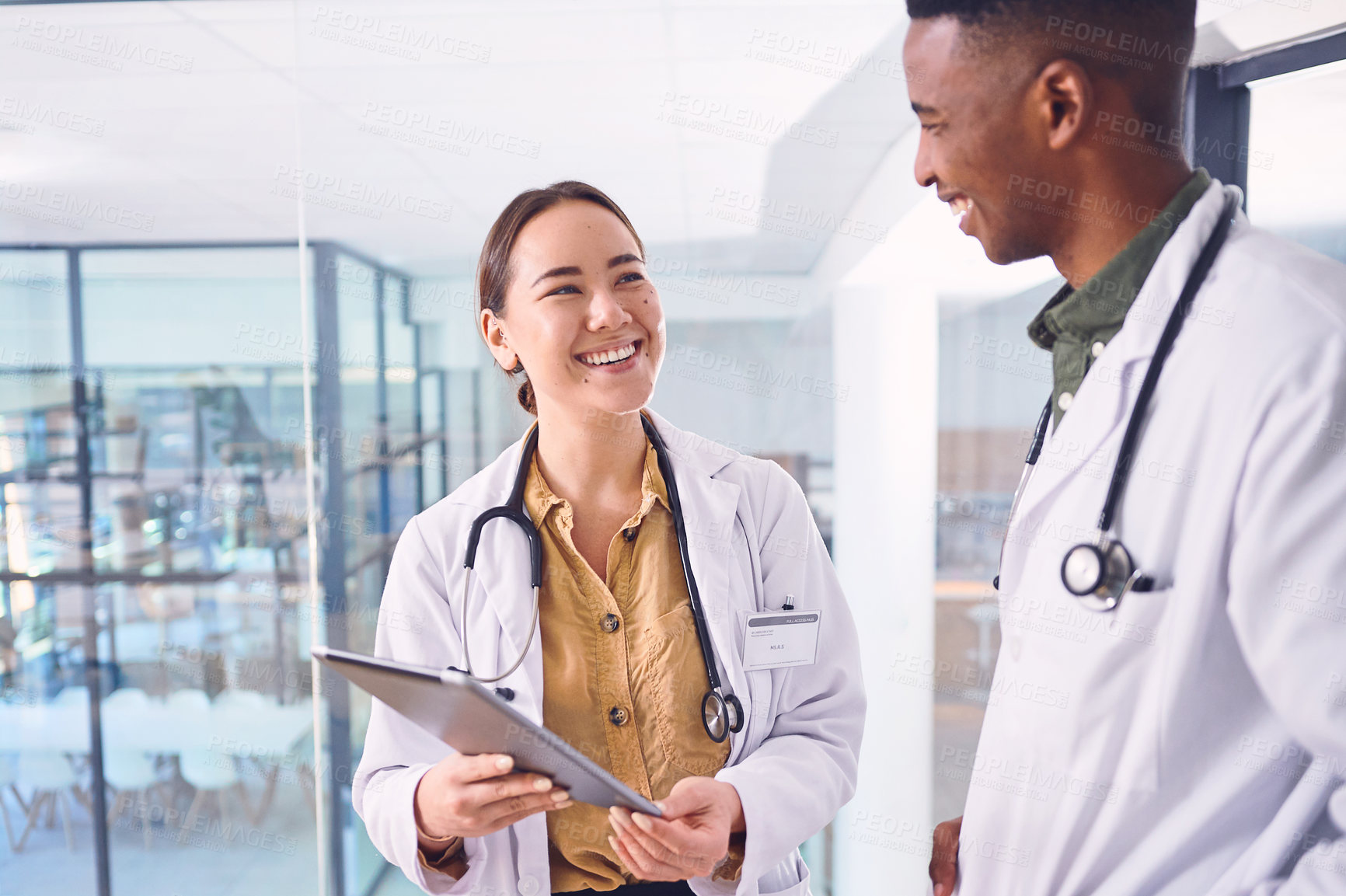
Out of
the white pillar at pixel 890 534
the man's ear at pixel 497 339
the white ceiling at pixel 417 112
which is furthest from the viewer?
the white pillar at pixel 890 534

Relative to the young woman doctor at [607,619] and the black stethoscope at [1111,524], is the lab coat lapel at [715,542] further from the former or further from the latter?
the black stethoscope at [1111,524]

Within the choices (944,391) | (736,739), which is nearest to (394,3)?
(736,739)

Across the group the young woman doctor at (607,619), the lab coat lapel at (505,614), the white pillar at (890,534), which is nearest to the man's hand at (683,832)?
the young woman doctor at (607,619)

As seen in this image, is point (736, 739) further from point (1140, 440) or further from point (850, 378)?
point (850, 378)

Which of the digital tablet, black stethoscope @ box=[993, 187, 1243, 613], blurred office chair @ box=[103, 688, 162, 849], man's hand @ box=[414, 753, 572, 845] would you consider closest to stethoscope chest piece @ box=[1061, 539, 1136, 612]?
black stethoscope @ box=[993, 187, 1243, 613]

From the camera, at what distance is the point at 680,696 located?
1.21m

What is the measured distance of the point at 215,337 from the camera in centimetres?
303

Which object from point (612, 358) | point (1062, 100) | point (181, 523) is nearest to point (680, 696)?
point (612, 358)

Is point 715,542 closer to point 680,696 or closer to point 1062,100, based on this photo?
point 680,696

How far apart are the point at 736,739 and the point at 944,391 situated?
11.2 feet

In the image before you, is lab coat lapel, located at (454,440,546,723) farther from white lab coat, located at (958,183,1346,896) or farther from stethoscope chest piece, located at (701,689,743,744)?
white lab coat, located at (958,183,1346,896)

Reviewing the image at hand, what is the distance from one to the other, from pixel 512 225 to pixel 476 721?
823 mm

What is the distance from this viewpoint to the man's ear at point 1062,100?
2.59 feet

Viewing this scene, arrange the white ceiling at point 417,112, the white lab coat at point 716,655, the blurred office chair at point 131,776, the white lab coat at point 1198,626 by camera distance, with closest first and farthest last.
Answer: the white lab coat at point 1198,626 → the white lab coat at point 716,655 → the white ceiling at point 417,112 → the blurred office chair at point 131,776
